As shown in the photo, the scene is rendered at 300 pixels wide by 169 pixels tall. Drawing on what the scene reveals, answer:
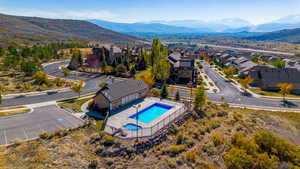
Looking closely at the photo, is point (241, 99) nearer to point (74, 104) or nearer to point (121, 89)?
point (121, 89)

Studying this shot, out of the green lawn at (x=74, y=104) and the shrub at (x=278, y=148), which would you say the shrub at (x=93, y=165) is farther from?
the shrub at (x=278, y=148)

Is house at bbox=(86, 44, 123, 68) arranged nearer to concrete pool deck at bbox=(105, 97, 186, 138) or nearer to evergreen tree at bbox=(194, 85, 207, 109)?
concrete pool deck at bbox=(105, 97, 186, 138)

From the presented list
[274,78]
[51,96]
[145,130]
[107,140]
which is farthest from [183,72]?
[107,140]

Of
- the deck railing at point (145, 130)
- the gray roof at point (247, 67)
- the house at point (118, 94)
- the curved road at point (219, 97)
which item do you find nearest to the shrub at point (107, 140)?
the deck railing at point (145, 130)

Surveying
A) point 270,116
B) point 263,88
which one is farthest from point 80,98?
point 263,88

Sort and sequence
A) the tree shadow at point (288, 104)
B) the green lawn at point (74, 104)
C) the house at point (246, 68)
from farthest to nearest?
the house at point (246, 68) → the tree shadow at point (288, 104) → the green lawn at point (74, 104)

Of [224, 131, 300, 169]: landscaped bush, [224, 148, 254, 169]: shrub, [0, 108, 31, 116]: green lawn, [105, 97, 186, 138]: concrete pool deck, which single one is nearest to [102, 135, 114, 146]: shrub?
[105, 97, 186, 138]: concrete pool deck

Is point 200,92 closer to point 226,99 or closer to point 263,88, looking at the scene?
point 226,99
